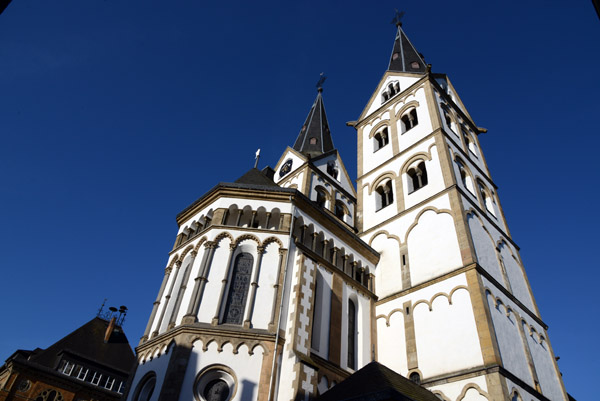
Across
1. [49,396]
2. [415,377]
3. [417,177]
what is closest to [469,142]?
[417,177]

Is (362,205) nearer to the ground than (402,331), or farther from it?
farther from it

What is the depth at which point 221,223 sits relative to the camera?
50.7ft

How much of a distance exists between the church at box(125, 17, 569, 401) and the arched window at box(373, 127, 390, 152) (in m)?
2.55

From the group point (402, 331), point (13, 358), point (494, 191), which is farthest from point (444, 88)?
point (13, 358)

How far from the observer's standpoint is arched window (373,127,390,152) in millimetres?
26125

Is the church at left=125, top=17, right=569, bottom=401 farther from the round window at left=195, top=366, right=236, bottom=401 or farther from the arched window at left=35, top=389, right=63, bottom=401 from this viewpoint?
the arched window at left=35, top=389, right=63, bottom=401

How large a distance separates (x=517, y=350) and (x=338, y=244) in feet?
25.0

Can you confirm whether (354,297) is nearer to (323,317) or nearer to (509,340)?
(323,317)

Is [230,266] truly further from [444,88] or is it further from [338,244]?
[444,88]

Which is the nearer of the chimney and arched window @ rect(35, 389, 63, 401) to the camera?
arched window @ rect(35, 389, 63, 401)

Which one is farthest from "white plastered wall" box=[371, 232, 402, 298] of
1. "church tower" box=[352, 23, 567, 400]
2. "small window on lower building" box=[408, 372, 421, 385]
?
"small window on lower building" box=[408, 372, 421, 385]

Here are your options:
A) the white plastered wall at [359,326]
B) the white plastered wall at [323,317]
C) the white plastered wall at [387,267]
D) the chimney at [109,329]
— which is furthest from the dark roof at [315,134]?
the chimney at [109,329]

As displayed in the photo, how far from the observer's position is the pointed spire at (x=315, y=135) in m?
32.4

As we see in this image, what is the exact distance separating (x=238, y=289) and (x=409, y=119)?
52.9 ft
